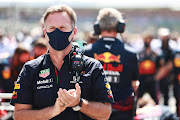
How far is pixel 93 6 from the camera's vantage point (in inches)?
1448

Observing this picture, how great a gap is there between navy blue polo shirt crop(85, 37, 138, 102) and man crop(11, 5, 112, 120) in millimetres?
1283

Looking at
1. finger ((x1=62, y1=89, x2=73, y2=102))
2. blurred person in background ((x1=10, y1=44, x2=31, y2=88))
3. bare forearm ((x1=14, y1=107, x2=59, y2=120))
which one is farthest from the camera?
blurred person in background ((x1=10, y1=44, x2=31, y2=88))

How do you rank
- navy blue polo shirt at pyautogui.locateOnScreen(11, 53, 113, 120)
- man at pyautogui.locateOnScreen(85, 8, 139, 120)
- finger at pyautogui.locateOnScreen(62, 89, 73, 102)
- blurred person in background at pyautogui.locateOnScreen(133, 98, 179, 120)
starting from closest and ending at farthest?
finger at pyautogui.locateOnScreen(62, 89, 73, 102)
navy blue polo shirt at pyautogui.locateOnScreen(11, 53, 113, 120)
man at pyautogui.locateOnScreen(85, 8, 139, 120)
blurred person in background at pyautogui.locateOnScreen(133, 98, 179, 120)

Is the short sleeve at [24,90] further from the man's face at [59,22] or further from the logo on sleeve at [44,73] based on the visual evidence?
the man's face at [59,22]

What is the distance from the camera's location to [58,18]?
2182 millimetres

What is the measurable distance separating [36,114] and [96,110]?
44 cm

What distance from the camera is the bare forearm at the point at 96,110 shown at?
6.87 feet

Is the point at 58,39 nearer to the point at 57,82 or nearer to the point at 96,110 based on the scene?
the point at 57,82

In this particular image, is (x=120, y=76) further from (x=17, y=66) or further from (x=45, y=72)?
(x=17, y=66)

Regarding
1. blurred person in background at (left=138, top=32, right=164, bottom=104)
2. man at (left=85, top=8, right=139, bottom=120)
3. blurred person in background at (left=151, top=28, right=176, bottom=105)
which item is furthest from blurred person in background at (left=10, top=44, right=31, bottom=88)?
blurred person in background at (left=151, top=28, right=176, bottom=105)

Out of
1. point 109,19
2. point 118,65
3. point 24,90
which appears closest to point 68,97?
point 24,90

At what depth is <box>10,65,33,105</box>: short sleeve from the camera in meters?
2.14

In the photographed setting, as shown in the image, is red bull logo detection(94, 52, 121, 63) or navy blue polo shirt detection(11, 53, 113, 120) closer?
navy blue polo shirt detection(11, 53, 113, 120)

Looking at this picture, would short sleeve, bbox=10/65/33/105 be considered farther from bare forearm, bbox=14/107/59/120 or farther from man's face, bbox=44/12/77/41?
man's face, bbox=44/12/77/41
